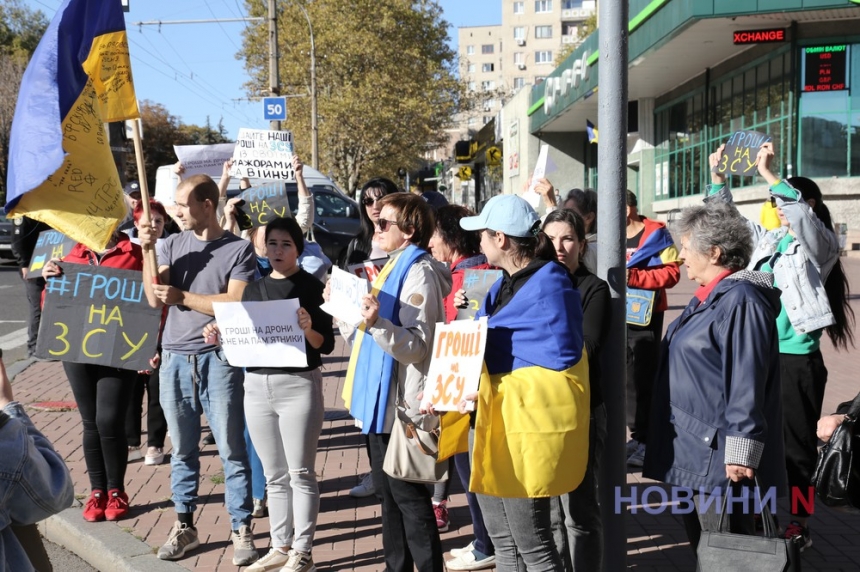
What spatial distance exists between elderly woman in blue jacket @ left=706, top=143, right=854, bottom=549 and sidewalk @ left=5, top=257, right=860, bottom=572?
1.72 ft

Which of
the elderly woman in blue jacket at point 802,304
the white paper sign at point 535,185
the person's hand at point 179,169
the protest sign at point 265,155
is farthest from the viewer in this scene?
the protest sign at point 265,155

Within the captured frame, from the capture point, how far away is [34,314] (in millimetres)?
9727

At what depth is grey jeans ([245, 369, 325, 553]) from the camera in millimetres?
4605

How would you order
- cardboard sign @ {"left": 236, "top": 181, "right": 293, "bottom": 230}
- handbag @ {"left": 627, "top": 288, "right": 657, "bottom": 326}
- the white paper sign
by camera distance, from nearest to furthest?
the white paper sign → handbag @ {"left": 627, "top": 288, "right": 657, "bottom": 326} → cardboard sign @ {"left": 236, "top": 181, "right": 293, "bottom": 230}

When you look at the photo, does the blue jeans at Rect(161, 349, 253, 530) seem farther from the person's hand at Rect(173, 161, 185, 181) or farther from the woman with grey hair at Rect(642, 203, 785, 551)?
the woman with grey hair at Rect(642, 203, 785, 551)

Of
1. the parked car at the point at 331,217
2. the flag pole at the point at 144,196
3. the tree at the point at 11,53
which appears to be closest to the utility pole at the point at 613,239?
the flag pole at the point at 144,196

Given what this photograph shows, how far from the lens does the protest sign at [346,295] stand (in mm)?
3883

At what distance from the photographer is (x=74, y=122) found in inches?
180

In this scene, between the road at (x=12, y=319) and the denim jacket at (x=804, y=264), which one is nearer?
the denim jacket at (x=804, y=264)

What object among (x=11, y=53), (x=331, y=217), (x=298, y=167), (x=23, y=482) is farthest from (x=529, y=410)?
(x=11, y=53)

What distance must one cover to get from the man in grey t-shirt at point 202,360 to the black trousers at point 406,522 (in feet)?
3.49

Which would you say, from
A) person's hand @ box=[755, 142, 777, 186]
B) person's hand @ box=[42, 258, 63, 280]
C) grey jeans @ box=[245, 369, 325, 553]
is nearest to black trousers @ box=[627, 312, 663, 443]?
person's hand @ box=[755, 142, 777, 186]

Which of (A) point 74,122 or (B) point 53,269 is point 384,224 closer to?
(A) point 74,122

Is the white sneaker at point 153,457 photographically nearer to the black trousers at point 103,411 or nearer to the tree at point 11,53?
the black trousers at point 103,411
